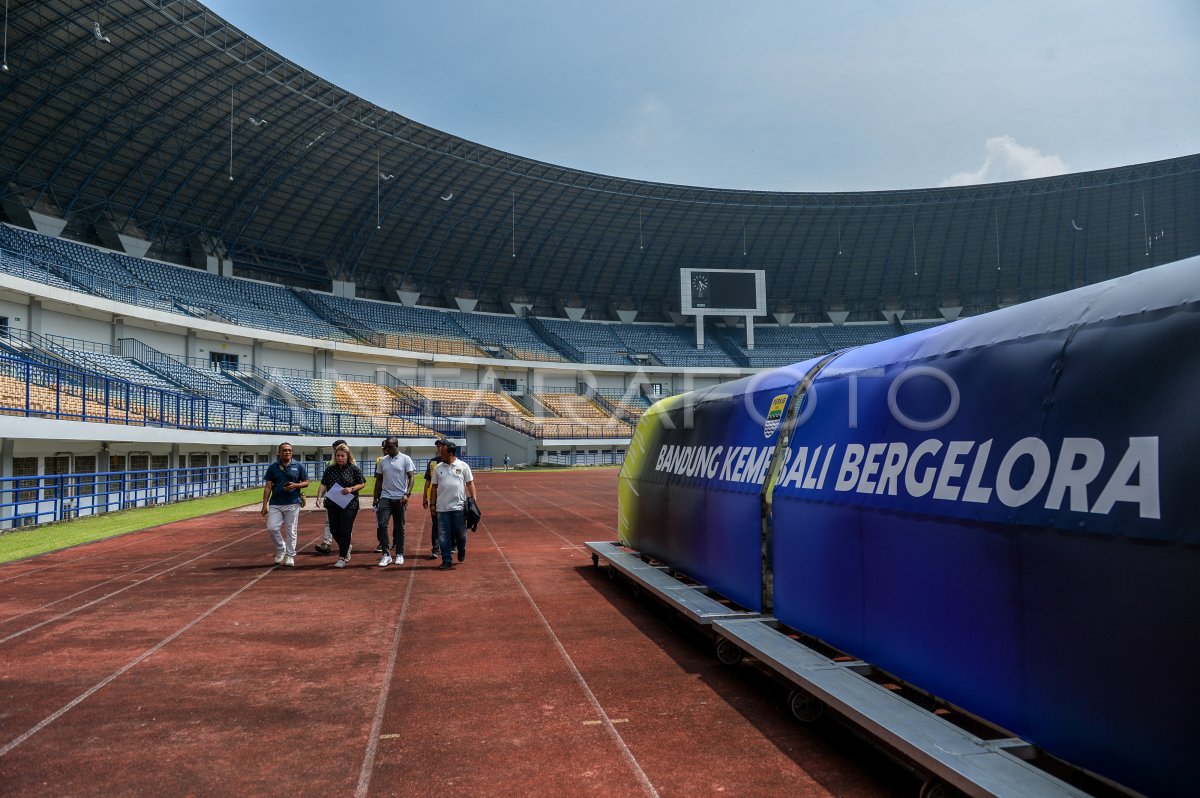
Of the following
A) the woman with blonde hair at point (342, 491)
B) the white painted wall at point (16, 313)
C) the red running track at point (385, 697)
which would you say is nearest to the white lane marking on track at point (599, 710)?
the red running track at point (385, 697)

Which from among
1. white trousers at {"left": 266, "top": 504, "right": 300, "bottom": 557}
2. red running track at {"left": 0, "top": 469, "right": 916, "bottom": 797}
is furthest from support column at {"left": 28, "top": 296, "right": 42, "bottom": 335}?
white trousers at {"left": 266, "top": 504, "right": 300, "bottom": 557}

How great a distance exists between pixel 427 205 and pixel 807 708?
5377 centimetres

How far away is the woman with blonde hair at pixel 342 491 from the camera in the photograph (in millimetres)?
11258

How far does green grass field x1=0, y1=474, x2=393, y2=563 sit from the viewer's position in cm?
1365

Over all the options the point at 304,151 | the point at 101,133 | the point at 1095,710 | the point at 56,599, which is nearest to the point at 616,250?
the point at 304,151

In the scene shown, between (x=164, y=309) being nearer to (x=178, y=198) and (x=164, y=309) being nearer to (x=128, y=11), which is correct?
(x=178, y=198)

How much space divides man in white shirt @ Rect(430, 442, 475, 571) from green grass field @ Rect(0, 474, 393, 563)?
23.8 ft

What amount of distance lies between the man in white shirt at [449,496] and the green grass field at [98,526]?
7.27m

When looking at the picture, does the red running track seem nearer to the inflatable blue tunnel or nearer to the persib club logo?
the inflatable blue tunnel

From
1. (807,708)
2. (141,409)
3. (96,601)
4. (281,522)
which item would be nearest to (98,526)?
(281,522)

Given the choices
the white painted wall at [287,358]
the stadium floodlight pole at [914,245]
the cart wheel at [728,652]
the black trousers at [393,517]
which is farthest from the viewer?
the stadium floodlight pole at [914,245]

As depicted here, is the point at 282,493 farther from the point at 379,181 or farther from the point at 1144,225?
the point at 1144,225

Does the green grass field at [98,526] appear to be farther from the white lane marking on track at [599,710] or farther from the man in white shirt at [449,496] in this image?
the white lane marking on track at [599,710]

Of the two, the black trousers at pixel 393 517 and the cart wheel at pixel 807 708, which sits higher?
the black trousers at pixel 393 517
